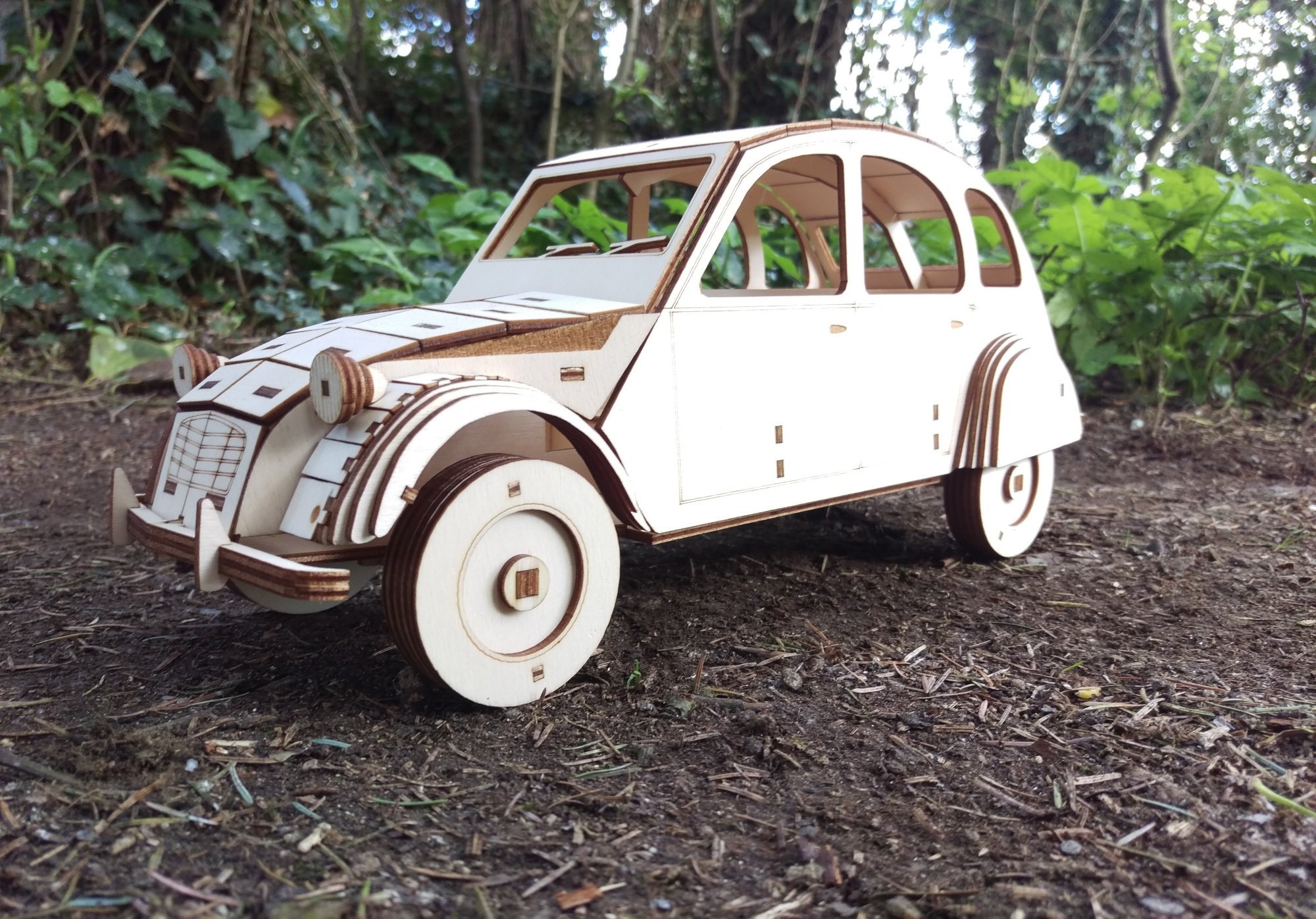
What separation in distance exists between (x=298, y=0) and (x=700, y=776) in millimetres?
6858

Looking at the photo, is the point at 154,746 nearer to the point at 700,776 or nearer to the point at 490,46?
the point at 700,776

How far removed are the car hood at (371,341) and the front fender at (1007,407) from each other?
4.95ft

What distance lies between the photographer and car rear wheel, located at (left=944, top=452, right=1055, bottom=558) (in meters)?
3.91

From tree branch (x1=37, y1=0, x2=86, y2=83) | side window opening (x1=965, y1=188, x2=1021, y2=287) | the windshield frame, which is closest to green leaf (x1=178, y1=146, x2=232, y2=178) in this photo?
tree branch (x1=37, y1=0, x2=86, y2=83)

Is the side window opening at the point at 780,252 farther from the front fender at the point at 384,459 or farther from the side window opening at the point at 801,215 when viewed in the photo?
the front fender at the point at 384,459

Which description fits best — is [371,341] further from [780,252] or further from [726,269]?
[780,252]

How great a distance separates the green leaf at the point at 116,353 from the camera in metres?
6.21

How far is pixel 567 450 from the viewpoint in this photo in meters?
3.03

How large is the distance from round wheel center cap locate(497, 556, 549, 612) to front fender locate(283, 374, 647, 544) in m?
0.30

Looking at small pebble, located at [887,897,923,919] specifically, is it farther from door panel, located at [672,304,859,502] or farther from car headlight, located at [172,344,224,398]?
car headlight, located at [172,344,224,398]

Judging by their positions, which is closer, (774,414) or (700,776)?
(700,776)

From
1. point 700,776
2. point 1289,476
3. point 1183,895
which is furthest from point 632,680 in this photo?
point 1289,476

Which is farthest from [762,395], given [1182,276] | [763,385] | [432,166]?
[432,166]

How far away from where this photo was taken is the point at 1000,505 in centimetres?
401
